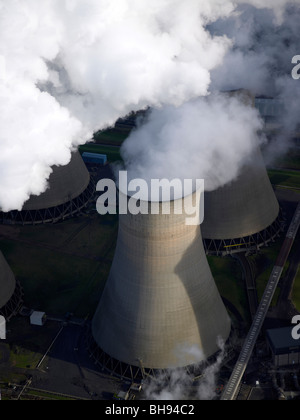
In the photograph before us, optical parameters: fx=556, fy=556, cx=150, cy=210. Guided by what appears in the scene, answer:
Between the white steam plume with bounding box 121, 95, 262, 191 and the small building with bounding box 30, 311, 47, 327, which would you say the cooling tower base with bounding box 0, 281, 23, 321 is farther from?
the white steam plume with bounding box 121, 95, 262, 191

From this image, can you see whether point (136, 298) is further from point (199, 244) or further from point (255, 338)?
point (255, 338)

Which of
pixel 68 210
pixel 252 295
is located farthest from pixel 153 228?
pixel 68 210

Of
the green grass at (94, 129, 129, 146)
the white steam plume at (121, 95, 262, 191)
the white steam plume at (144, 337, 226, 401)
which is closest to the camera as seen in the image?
the white steam plume at (121, 95, 262, 191)

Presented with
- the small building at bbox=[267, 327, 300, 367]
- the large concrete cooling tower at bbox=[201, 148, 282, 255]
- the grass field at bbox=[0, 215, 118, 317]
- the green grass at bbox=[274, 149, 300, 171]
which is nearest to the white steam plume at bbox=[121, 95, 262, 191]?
the large concrete cooling tower at bbox=[201, 148, 282, 255]

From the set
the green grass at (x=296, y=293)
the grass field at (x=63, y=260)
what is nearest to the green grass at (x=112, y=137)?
the grass field at (x=63, y=260)

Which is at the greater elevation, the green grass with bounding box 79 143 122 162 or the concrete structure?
the green grass with bounding box 79 143 122 162
